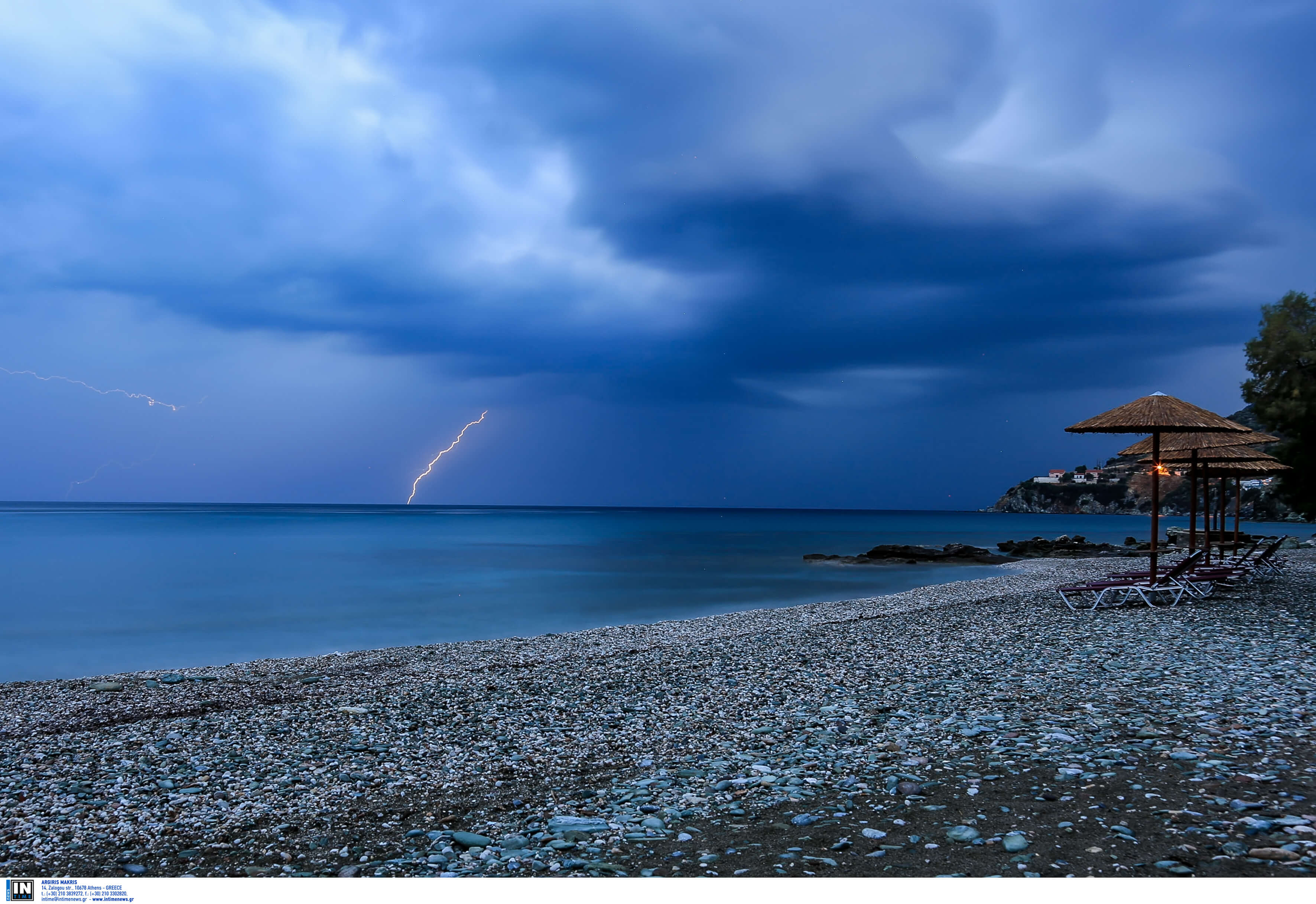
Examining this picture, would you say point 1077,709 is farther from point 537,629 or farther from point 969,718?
point 537,629

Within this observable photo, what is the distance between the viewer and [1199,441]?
1872cm

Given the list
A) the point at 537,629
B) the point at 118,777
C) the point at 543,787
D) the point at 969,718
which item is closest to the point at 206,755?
the point at 118,777

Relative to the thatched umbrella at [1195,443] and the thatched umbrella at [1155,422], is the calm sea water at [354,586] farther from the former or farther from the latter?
the thatched umbrella at [1155,422]

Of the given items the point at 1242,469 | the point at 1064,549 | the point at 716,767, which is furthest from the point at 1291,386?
the point at 1064,549

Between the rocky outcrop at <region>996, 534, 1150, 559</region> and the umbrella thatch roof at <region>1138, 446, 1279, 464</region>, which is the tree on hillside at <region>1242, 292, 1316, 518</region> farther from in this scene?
the rocky outcrop at <region>996, 534, 1150, 559</region>

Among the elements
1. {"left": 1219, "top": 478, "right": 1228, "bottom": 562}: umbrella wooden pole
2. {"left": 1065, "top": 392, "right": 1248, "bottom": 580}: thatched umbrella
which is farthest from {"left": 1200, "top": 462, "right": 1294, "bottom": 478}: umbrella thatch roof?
{"left": 1065, "top": 392, "right": 1248, "bottom": 580}: thatched umbrella

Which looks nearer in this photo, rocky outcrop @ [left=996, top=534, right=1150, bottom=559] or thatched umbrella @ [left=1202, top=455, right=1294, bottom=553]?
thatched umbrella @ [left=1202, top=455, right=1294, bottom=553]

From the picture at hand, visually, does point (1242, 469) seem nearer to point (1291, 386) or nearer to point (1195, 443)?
point (1291, 386)

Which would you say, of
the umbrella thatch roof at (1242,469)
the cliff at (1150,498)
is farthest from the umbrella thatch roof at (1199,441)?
the cliff at (1150,498)

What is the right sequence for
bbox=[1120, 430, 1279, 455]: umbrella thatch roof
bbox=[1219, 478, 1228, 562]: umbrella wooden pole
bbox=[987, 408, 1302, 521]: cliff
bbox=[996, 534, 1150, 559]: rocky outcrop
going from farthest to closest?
1. bbox=[987, 408, 1302, 521]: cliff
2. bbox=[996, 534, 1150, 559]: rocky outcrop
3. bbox=[1219, 478, 1228, 562]: umbrella wooden pole
4. bbox=[1120, 430, 1279, 455]: umbrella thatch roof

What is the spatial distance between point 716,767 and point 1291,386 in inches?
986

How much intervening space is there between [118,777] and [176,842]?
212cm

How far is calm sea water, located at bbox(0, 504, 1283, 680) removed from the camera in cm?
2052

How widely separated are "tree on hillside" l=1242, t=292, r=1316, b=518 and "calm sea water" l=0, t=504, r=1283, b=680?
1320 centimetres
